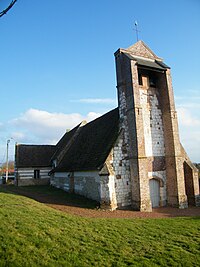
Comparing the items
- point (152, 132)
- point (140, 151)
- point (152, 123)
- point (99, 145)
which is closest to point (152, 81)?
point (152, 123)

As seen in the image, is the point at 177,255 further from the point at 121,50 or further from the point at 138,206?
the point at 121,50

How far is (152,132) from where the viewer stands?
1602 cm

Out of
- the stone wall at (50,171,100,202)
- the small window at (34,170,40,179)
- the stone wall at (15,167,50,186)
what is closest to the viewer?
the stone wall at (50,171,100,202)

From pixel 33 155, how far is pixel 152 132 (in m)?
20.9

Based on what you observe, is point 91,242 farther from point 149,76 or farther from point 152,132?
point 149,76

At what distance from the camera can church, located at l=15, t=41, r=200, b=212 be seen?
14.1 meters

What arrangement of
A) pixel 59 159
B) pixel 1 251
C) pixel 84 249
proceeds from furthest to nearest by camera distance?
pixel 59 159
pixel 84 249
pixel 1 251

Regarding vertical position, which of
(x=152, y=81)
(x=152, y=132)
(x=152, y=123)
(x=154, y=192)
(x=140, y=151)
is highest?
(x=152, y=81)

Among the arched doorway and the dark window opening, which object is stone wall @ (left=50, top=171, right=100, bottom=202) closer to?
the arched doorway

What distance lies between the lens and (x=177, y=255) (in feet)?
22.8

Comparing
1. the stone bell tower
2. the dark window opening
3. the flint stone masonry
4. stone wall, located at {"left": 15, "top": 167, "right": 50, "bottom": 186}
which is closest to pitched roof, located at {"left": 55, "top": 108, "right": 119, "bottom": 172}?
the stone bell tower

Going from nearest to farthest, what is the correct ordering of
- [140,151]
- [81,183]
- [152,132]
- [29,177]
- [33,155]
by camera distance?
[140,151] → [152,132] → [81,183] → [29,177] → [33,155]

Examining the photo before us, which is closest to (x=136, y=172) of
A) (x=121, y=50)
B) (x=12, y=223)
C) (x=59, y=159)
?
(x=12, y=223)

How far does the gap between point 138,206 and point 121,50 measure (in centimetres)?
1155
